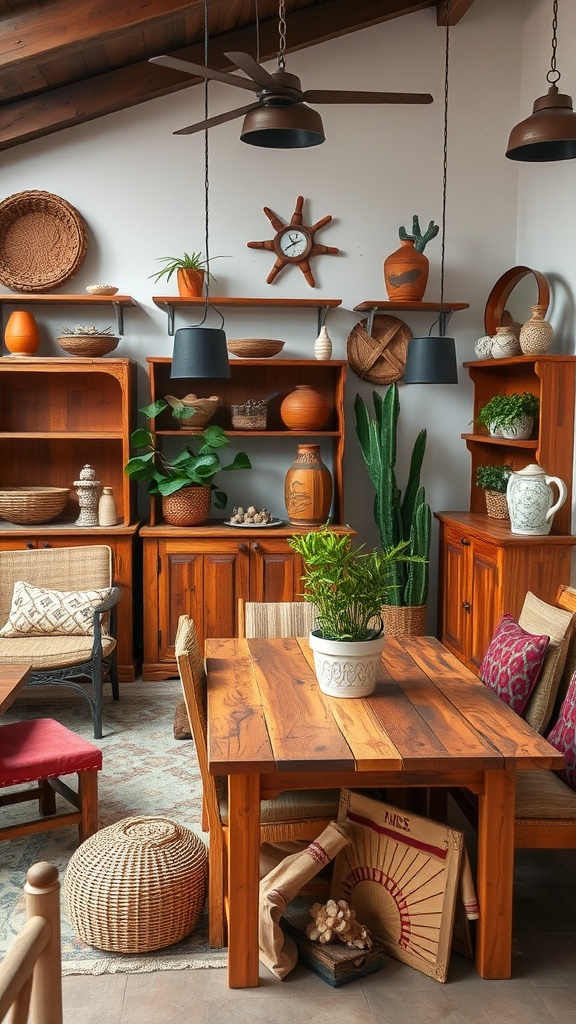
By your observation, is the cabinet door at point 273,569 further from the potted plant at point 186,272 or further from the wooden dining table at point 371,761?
the wooden dining table at point 371,761

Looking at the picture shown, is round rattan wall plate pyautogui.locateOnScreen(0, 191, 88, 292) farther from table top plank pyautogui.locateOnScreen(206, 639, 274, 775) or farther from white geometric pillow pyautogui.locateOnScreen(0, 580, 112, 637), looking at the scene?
table top plank pyautogui.locateOnScreen(206, 639, 274, 775)

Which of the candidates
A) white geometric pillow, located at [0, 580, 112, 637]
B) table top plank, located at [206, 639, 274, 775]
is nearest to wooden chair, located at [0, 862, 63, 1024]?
table top plank, located at [206, 639, 274, 775]

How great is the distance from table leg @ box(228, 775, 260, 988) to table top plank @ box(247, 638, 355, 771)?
139 mm

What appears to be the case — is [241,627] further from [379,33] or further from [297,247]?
[379,33]

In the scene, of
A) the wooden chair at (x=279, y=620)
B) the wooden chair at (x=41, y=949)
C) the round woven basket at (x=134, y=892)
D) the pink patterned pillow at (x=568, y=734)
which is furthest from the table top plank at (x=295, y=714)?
the wooden chair at (x=41, y=949)

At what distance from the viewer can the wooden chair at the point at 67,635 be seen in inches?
170

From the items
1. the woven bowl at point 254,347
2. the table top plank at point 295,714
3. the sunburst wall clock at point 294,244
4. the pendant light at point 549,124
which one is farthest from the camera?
the sunburst wall clock at point 294,244

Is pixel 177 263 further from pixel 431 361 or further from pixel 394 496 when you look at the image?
pixel 394 496

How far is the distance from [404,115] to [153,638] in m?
3.31

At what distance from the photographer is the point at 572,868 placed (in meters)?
3.19

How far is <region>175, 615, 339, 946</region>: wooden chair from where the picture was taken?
268cm

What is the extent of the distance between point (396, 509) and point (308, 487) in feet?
1.81

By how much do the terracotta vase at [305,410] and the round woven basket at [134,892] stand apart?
3.01 m

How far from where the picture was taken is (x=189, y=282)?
539 cm
